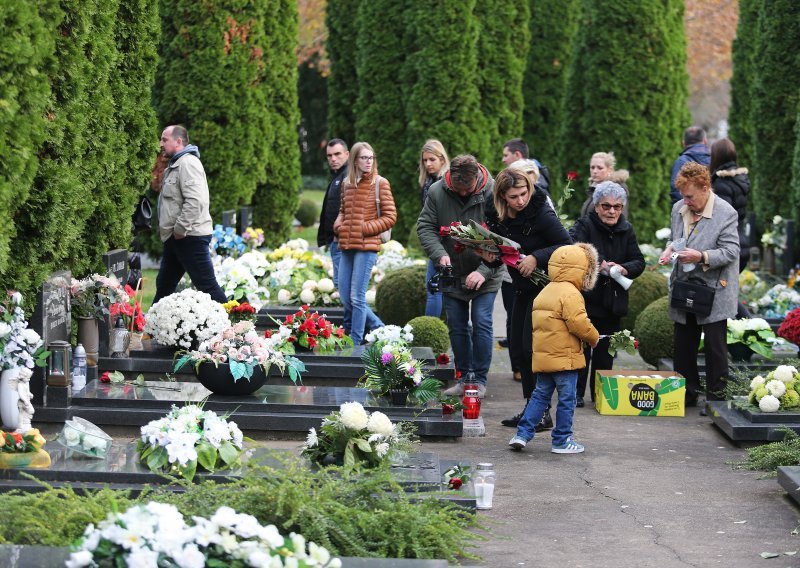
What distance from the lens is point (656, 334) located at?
11133 mm

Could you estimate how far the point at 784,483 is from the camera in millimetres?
7113

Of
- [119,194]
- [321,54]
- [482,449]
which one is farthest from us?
[321,54]

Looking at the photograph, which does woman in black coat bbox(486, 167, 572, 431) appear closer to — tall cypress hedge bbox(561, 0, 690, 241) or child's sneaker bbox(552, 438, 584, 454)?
child's sneaker bbox(552, 438, 584, 454)

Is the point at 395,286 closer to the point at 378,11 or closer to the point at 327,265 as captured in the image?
the point at 327,265

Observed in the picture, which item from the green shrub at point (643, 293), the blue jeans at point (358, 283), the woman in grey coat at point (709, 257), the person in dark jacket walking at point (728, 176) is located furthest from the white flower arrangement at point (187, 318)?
the green shrub at point (643, 293)

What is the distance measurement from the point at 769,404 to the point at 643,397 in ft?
3.96

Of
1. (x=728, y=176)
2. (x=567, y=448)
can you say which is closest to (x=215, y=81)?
(x=728, y=176)

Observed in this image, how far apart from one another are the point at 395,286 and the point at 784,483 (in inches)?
242

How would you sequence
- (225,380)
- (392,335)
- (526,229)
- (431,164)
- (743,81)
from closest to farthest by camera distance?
(225,380), (526,229), (392,335), (431,164), (743,81)

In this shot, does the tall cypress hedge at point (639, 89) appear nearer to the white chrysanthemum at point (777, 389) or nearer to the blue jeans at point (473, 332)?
the blue jeans at point (473, 332)

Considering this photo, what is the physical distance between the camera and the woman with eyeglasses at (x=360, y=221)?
36.0ft

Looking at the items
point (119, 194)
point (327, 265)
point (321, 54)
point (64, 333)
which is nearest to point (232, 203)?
point (327, 265)

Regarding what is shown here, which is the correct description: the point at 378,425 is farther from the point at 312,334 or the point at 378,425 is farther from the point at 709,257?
the point at 709,257

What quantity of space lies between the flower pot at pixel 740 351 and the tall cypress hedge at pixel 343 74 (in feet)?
43.9
